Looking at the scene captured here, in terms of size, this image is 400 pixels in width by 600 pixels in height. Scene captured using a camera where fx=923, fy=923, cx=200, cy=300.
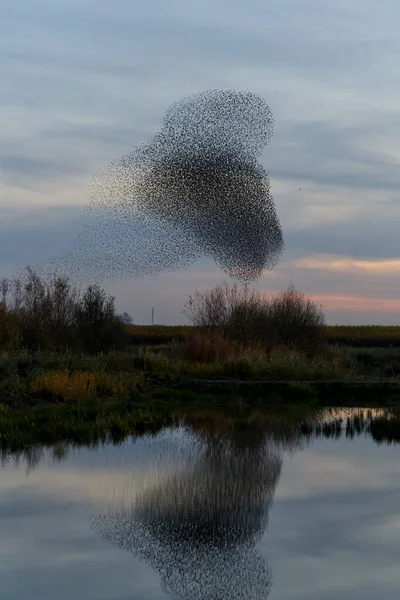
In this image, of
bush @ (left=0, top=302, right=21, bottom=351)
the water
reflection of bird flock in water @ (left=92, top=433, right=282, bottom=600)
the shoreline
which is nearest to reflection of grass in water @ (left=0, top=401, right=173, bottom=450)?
the water

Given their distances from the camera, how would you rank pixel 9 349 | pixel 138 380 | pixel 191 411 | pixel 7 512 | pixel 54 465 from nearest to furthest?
pixel 7 512 < pixel 54 465 < pixel 191 411 < pixel 138 380 < pixel 9 349

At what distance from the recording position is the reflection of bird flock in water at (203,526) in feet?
28.1

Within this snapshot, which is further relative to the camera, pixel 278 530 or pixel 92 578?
pixel 278 530

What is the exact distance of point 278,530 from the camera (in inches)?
417

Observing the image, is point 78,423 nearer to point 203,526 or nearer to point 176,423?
point 176,423

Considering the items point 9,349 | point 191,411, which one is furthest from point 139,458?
point 9,349

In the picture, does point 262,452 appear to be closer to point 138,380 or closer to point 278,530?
point 278,530

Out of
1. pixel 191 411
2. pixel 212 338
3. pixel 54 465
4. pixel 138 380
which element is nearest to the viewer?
→ pixel 54 465

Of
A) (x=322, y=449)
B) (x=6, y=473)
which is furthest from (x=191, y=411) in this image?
(x=6, y=473)

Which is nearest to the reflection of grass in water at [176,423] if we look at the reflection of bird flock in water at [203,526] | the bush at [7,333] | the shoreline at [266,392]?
the shoreline at [266,392]

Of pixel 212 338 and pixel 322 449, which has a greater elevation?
pixel 212 338

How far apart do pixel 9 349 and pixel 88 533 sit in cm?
2290

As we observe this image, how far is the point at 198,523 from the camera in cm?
1080

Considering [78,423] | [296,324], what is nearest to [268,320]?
[296,324]
